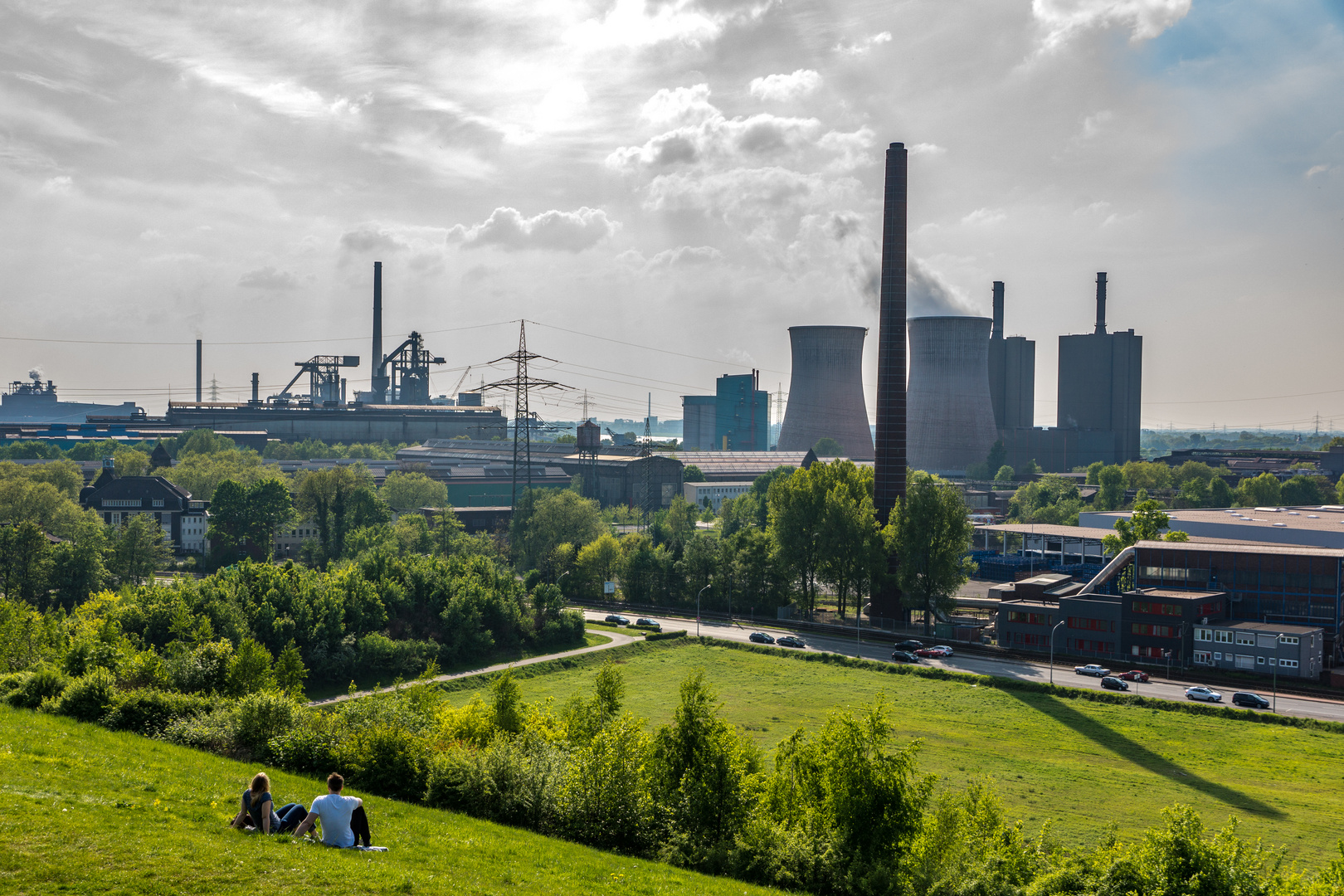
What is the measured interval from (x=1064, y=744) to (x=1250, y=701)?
9696 mm

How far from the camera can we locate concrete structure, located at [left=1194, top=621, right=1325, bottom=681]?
40.2m

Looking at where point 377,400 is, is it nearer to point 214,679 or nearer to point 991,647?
point 991,647

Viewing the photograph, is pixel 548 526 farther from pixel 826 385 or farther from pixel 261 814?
pixel 261 814

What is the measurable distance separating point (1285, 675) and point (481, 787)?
38.2m

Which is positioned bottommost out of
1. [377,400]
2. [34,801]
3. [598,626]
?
[598,626]

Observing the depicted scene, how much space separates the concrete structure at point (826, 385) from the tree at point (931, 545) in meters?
48.9

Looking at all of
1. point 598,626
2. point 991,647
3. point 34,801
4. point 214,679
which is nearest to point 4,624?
point 214,679

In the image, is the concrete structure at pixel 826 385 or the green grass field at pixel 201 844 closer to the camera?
the green grass field at pixel 201 844

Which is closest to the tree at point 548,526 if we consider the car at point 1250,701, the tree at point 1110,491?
the car at point 1250,701

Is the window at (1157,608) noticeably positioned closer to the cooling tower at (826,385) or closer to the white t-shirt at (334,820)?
the white t-shirt at (334,820)

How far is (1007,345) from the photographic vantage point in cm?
13025

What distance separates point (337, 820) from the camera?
11.9 m

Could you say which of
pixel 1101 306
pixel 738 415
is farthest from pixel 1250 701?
pixel 738 415

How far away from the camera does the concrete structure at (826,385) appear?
99562mm
